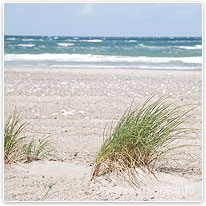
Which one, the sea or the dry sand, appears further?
the sea

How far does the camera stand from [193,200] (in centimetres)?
326

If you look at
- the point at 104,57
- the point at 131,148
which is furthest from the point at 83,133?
the point at 104,57

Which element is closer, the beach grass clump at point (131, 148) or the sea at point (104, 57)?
the beach grass clump at point (131, 148)

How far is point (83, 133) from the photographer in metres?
5.59

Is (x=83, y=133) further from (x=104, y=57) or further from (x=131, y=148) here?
(x=104, y=57)

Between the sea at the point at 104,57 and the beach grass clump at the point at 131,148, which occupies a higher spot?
the sea at the point at 104,57

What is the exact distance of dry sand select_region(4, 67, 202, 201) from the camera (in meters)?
3.36

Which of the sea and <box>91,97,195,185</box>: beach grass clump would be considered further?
the sea

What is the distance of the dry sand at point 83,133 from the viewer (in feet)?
11.0

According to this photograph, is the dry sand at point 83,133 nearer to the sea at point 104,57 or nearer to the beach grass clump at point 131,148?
the beach grass clump at point 131,148

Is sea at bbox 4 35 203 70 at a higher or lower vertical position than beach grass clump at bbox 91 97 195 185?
higher

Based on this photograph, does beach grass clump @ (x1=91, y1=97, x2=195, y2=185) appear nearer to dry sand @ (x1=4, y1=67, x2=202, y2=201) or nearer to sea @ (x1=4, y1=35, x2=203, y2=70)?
dry sand @ (x1=4, y1=67, x2=202, y2=201)

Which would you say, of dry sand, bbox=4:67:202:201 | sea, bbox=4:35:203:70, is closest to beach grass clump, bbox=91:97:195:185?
dry sand, bbox=4:67:202:201

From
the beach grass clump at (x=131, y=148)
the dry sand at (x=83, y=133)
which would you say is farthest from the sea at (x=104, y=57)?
the beach grass clump at (x=131, y=148)
